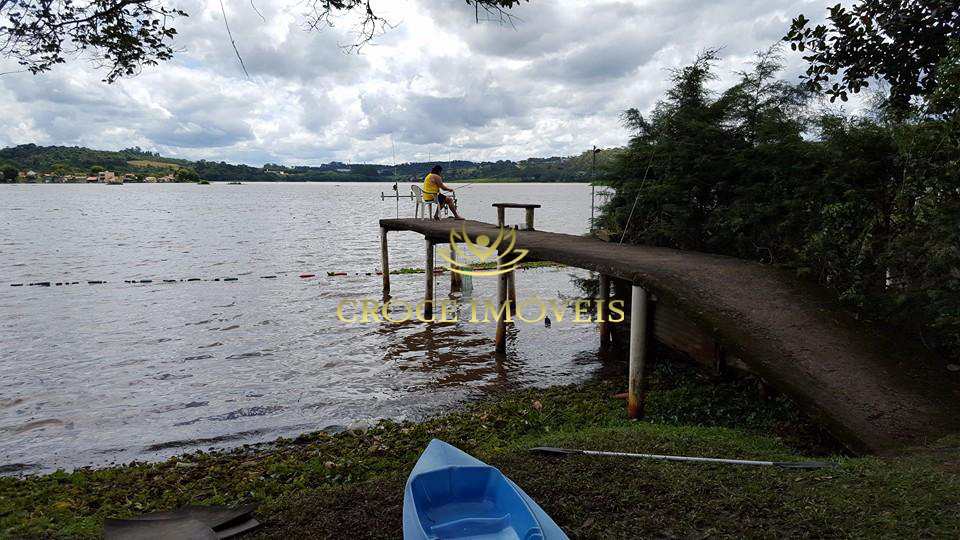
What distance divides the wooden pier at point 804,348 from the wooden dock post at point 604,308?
286cm

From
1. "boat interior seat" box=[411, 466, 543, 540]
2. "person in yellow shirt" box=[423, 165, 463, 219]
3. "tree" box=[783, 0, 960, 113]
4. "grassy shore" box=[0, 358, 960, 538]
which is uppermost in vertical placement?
"tree" box=[783, 0, 960, 113]

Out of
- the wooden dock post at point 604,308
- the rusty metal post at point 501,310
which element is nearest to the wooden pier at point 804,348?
the wooden dock post at point 604,308

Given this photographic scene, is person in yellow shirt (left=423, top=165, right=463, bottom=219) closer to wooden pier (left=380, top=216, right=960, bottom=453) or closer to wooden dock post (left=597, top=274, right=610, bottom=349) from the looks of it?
wooden dock post (left=597, top=274, right=610, bottom=349)

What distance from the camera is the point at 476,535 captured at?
5090mm

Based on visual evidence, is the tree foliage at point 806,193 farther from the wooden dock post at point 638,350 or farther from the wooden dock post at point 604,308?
the wooden dock post at point 638,350

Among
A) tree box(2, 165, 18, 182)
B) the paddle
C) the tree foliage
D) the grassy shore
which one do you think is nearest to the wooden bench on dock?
the tree foliage

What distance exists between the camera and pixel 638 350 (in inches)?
Result: 381

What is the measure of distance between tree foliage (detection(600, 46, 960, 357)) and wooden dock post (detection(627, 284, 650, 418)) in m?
2.90

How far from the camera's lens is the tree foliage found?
7684mm

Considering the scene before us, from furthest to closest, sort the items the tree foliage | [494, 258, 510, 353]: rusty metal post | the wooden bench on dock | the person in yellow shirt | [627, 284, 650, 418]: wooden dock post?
1. the person in yellow shirt
2. the wooden bench on dock
3. [494, 258, 510, 353]: rusty metal post
4. [627, 284, 650, 418]: wooden dock post
5. the tree foliage

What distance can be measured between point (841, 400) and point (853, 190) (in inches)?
150

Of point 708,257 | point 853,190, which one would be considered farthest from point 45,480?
point 853,190

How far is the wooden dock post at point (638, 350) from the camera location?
9430 millimetres

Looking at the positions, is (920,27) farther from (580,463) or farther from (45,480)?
(45,480)
